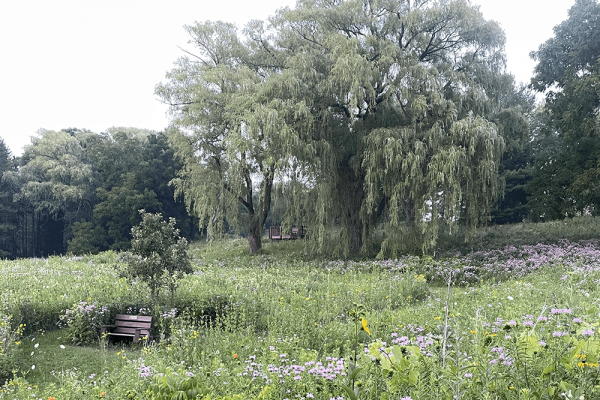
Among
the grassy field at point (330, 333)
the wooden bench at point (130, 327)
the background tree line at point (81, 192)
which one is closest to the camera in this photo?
the grassy field at point (330, 333)

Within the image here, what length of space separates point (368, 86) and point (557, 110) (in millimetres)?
8215

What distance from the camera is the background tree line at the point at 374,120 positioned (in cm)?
1406

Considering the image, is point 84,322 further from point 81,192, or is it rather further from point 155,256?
point 81,192

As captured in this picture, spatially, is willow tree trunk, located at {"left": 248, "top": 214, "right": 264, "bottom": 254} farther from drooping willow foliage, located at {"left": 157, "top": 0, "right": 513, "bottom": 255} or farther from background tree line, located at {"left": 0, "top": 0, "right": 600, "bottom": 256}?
drooping willow foliage, located at {"left": 157, "top": 0, "right": 513, "bottom": 255}

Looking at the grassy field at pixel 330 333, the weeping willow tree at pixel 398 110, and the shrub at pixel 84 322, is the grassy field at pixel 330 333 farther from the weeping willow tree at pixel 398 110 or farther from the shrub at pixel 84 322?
the weeping willow tree at pixel 398 110

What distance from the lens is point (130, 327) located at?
706 cm

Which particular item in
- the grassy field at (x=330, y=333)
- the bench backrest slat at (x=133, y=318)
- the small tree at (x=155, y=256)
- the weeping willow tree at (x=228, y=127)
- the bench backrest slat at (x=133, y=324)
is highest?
the weeping willow tree at (x=228, y=127)

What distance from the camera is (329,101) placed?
15.6 meters

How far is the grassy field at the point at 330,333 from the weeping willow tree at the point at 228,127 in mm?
4589

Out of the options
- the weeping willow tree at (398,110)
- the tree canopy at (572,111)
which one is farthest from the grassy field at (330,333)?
the weeping willow tree at (398,110)

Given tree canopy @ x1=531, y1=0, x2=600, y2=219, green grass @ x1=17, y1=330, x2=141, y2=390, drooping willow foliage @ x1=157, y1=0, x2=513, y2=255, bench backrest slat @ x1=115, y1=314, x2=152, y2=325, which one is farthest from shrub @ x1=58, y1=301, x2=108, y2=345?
tree canopy @ x1=531, y1=0, x2=600, y2=219

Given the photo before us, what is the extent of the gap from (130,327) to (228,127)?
41.5 ft

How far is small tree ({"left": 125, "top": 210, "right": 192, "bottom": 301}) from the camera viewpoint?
7.67 meters

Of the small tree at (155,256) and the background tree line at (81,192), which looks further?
the background tree line at (81,192)
